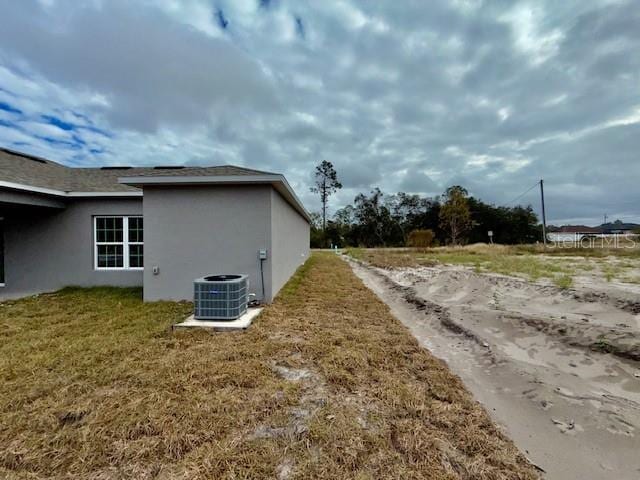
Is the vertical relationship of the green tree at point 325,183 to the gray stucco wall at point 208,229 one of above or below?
above

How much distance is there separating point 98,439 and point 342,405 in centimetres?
194

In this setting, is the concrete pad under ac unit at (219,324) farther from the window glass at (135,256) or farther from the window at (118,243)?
the window at (118,243)

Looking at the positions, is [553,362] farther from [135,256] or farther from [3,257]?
[3,257]

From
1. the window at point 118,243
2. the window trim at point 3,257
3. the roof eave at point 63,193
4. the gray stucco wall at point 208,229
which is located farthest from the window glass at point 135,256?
the window trim at point 3,257

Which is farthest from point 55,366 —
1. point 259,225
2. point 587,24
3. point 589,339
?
point 587,24

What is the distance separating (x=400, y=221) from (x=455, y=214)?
1009 cm

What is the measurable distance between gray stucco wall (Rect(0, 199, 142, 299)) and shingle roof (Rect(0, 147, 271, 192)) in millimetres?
590

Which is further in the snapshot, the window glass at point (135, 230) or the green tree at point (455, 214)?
the green tree at point (455, 214)

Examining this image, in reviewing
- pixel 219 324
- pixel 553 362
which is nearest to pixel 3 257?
pixel 219 324

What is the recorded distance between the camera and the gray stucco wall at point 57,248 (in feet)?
27.4

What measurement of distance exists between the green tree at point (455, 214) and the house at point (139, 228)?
35.1 m

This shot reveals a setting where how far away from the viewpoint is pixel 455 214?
38.3 meters

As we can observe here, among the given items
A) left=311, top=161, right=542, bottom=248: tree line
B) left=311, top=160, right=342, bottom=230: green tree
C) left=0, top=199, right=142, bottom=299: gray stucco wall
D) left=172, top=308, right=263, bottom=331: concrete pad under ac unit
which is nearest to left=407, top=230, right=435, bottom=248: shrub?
left=311, top=161, right=542, bottom=248: tree line

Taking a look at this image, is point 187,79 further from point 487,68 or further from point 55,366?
point 487,68
